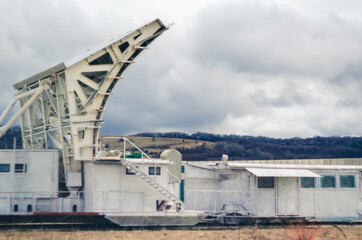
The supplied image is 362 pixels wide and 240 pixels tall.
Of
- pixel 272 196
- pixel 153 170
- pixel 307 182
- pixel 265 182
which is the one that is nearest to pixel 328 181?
pixel 307 182

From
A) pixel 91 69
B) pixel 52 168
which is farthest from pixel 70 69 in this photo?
pixel 52 168

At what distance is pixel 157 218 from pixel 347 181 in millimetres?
12937

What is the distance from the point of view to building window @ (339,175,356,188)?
30.4 metres

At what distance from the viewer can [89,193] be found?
27.2 m

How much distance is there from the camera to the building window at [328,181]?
1185 inches

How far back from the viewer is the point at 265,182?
29344mm

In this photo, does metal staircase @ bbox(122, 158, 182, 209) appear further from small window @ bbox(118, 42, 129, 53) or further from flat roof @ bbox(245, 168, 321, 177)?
small window @ bbox(118, 42, 129, 53)

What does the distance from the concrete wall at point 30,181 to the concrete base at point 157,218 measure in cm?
413

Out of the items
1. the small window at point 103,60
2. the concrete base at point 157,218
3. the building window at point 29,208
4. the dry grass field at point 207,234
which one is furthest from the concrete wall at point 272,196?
the building window at point 29,208

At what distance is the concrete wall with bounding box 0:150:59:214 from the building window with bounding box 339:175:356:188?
18.1m

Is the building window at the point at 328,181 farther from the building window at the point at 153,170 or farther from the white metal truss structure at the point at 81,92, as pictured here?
the white metal truss structure at the point at 81,92

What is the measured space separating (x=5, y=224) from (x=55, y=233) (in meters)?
3.13

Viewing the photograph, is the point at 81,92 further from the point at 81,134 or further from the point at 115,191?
the point at 115,191

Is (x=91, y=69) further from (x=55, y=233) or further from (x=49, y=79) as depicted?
(x=55, y=233)
